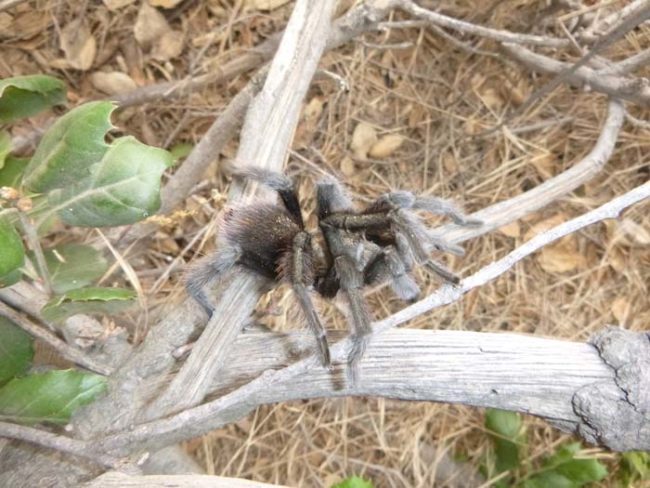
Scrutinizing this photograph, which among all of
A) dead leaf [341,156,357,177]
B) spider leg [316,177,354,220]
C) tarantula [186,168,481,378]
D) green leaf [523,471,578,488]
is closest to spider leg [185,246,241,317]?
tarantula [186,168,481,378]

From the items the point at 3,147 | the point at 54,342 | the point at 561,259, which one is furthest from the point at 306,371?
the point at 561,259

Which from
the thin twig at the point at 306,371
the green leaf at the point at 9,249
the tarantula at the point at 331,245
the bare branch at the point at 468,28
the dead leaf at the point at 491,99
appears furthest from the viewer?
the dead leaf at the point at 491,99

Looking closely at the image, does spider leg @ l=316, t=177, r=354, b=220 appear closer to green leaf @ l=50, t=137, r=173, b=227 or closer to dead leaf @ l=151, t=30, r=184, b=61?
green leaf @ l=50, t=137, r=173, b=227

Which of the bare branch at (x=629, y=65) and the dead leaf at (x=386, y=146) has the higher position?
the bare branch at (x=629, y=65)

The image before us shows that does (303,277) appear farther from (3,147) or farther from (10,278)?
(3,147)

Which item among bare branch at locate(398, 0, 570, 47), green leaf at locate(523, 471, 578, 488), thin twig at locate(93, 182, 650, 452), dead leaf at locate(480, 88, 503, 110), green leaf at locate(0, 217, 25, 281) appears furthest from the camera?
dead leaf at locate(480, 88, 503, 110)

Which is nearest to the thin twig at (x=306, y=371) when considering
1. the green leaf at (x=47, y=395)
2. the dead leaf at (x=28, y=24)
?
the green leaf at (x=47, y=395)

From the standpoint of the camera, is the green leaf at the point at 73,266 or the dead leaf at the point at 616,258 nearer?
the green leaf at the point at 73,266

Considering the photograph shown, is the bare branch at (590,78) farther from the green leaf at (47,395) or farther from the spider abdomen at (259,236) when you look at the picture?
the green leaf at (47,395)
